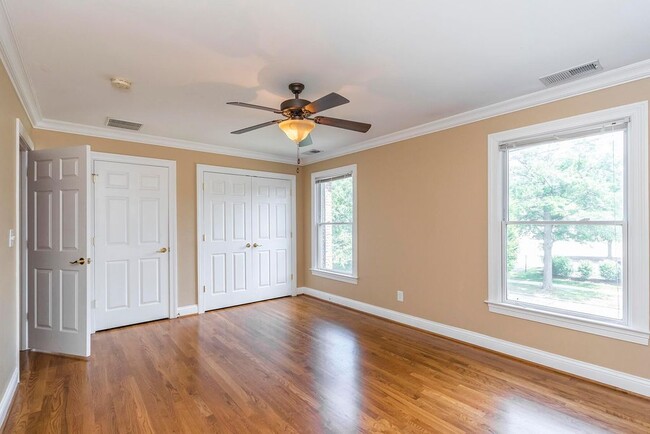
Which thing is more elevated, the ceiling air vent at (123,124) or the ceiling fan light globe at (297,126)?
the ceiling air vent at (123,124)

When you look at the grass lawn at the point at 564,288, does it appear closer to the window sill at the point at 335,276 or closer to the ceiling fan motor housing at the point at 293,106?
the window sill at the point at 335,276

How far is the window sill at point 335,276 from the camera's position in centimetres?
482

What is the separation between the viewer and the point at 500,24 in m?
1.91

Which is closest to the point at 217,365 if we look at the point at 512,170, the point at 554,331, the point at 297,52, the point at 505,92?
the point at 297,52

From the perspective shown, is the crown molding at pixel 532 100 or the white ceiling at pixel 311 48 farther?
the crown molding at pixel 532 100

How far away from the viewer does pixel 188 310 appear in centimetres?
451

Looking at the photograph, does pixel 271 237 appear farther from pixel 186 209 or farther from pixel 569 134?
pixel 569 134

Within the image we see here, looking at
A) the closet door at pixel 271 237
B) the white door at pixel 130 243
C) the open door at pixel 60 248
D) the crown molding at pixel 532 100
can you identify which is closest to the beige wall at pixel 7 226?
the open door at pixel 60 248

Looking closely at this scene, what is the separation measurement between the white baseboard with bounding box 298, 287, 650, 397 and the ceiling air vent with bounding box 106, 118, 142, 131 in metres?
3.68

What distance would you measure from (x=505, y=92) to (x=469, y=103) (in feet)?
1.06

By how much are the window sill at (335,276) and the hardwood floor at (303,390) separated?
3.94 ft

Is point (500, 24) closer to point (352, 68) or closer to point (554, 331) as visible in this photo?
point (352, 68)

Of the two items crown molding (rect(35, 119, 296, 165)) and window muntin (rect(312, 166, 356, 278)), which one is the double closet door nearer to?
crown molding (rect(35, 119, 296, 165))

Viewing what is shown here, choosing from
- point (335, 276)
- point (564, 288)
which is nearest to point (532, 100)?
point (564, 288)
